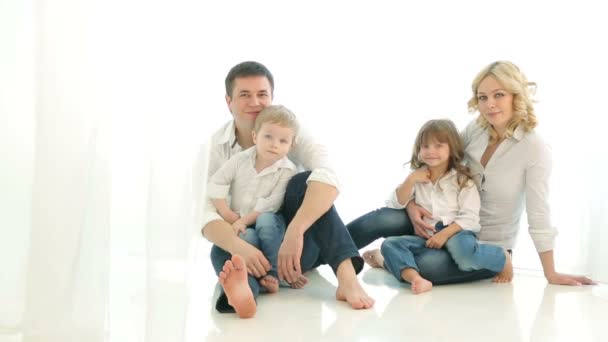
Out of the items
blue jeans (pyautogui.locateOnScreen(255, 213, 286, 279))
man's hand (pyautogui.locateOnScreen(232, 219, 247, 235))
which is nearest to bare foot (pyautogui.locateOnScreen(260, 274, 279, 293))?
blue jeans (pyautogui.locateOnScreen(255, 213, 286, 279))

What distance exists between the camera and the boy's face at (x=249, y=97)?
175cm

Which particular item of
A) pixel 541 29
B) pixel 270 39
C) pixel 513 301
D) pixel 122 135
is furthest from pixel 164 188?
pixel 541 29

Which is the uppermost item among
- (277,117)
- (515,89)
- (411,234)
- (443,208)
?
(515,89)

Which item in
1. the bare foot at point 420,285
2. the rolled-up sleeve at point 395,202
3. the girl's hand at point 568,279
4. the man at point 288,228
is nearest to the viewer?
the man at point 288,228

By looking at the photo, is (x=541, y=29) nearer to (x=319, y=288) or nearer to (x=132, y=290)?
(x=319, y=288)

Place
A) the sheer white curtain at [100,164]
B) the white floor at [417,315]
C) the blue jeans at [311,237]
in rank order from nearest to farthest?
the sheer white curtain at [100,164], the white floor at [417,315], the blue jeans at [311,237]

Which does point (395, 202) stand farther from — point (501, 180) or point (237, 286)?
point (237, 286)

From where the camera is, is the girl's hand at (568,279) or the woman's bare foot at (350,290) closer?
the woman's bare foot at (350,290)

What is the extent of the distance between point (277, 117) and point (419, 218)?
1.78 feet

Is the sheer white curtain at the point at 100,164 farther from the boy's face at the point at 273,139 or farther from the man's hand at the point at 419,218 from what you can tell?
the man's hand at the point at 419,218

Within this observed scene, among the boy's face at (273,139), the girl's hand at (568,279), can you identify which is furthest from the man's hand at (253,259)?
the girl's hand at (568,279)

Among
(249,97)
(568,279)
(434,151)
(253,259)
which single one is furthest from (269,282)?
(568,279)

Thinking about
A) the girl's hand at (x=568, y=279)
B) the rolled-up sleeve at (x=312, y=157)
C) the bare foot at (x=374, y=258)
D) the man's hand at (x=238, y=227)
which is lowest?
the bare foot at (x=374, y=258)

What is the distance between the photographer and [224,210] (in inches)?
67.2
